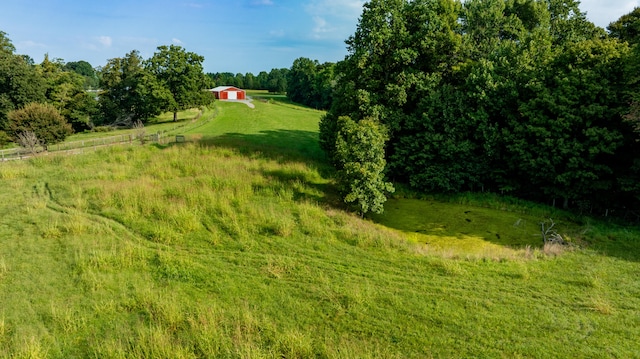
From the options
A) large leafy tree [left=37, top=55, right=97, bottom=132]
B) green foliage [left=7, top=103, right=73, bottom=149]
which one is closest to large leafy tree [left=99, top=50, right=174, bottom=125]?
large leafy tree [left=37, top=55, right=97, bottom=132]

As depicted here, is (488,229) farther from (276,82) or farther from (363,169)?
(276,82)

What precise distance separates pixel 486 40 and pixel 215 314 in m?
26.1

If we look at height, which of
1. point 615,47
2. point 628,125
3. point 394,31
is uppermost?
point 394,31

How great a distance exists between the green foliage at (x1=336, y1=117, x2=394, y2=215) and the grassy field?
99 centimetres

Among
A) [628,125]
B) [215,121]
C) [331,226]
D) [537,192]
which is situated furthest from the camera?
[215,121]

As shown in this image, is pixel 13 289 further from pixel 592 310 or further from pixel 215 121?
pixel 215 121

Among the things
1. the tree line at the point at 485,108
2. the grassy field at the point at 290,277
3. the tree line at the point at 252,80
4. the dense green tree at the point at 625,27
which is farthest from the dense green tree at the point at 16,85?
the tree line at the point at 252,80

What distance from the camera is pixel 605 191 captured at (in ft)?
58.2

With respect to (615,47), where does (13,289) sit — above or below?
below

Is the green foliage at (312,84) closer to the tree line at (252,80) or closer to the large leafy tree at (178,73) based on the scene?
the large leafy tree at (178,73)

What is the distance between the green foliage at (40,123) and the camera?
98.7ft

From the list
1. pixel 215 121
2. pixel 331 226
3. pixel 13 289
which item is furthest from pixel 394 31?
pixel 215 121

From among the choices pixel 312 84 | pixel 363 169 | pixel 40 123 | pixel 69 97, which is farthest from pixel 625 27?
pixel 312 84

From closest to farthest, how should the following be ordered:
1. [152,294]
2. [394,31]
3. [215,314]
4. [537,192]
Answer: [215,314]
[152,294]
[537,192]
[394,31]
